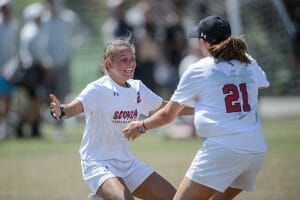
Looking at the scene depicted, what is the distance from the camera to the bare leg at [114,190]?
22.9ft

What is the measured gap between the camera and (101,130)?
24.1ft

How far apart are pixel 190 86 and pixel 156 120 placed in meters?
0.46

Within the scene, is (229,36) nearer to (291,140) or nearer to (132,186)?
(132,186)

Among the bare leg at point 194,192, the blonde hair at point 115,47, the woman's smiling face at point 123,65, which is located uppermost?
the blonde hair at point 115,47

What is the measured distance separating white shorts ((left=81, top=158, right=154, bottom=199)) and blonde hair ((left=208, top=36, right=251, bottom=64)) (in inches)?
50.4

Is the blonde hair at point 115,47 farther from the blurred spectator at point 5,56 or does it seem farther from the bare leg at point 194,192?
the blurred spectator at point 5,56

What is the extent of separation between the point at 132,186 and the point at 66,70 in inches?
458

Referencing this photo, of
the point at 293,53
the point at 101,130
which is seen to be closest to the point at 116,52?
the point at 101,130

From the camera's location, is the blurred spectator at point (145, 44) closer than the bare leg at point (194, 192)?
No

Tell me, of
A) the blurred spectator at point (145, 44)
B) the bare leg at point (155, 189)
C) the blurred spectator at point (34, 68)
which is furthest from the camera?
the blurred spectator at point (145, 44)

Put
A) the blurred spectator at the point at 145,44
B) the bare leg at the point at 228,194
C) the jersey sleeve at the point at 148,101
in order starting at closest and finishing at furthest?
the bare leg at the point at 228,194 → the jersey sleeve at the point at 148,101 → the blurred spectator at the point at 145,44

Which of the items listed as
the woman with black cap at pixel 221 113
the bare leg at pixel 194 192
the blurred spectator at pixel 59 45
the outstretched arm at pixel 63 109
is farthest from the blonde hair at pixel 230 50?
the blurred spectator at pixel 59 45

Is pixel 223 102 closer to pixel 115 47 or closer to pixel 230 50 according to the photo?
pixel 230 50

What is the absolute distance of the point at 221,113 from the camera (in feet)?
22.3
